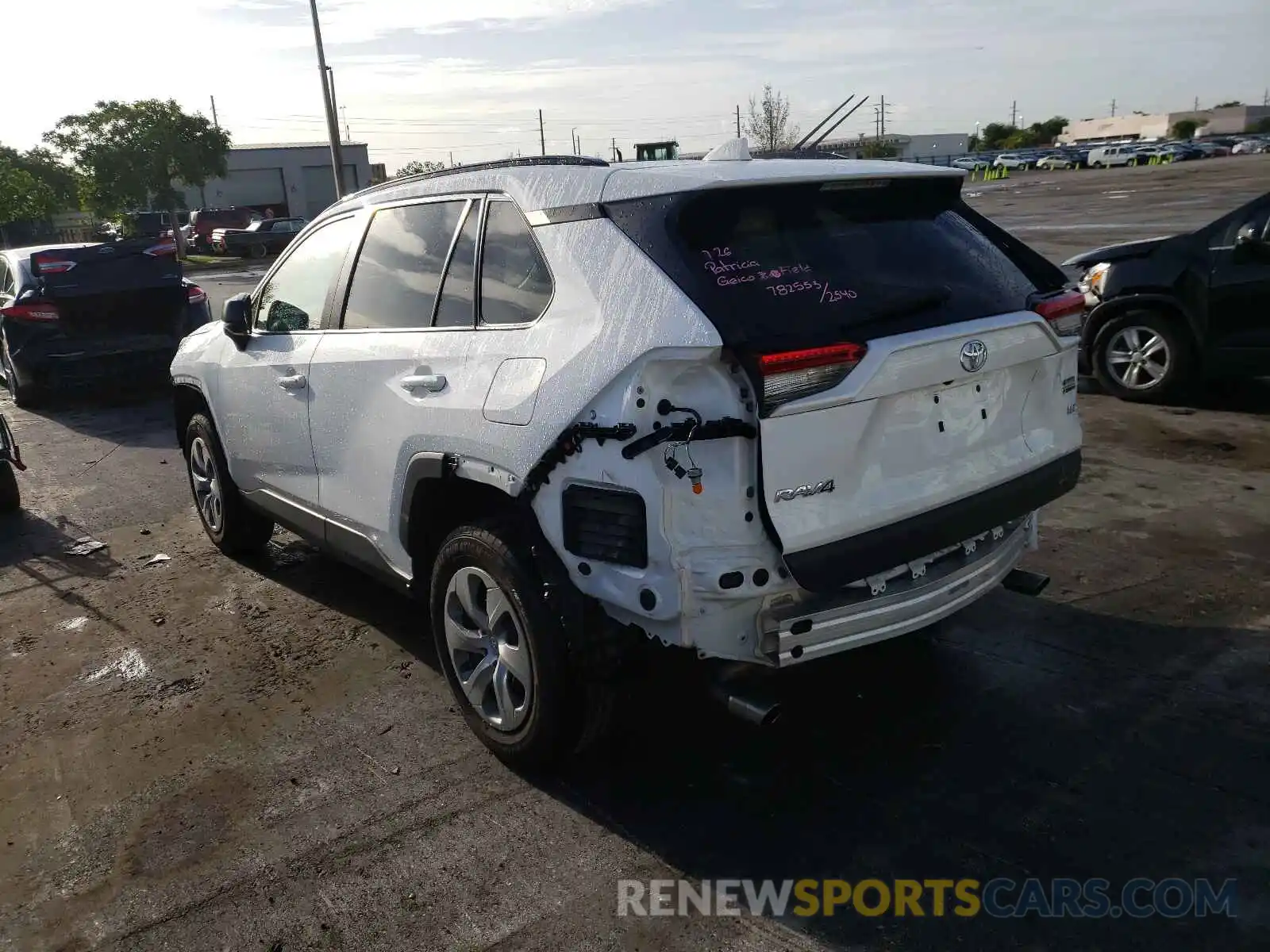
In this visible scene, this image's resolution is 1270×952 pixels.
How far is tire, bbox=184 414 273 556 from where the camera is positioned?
575 centimetres

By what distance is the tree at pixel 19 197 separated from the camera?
34.6m

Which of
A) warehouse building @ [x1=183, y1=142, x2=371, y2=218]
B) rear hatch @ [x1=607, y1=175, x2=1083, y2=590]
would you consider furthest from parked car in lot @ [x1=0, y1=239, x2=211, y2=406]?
warehouse building @ [x1=183, y1=142, x2=371, y2=218]

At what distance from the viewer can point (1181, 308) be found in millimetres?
7918

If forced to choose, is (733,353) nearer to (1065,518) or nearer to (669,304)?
(669,304)

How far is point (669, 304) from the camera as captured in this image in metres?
2.90

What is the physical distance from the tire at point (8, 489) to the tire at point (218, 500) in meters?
1.78

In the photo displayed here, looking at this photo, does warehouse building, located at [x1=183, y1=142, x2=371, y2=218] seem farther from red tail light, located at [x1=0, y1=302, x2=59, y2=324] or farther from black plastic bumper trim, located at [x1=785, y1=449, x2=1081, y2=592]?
black plastic bumper trim, located at [x1=785, y1=449, x2=1081, y2=592]

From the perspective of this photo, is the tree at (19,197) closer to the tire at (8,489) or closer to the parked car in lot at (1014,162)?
the tire at (8,489)

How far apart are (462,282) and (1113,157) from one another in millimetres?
71695

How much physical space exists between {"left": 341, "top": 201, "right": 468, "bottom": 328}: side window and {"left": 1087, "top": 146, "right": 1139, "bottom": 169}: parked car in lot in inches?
2721

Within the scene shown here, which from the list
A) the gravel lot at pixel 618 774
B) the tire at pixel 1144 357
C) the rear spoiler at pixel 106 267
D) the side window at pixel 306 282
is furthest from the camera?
the rear spoiler at pixel 106 267

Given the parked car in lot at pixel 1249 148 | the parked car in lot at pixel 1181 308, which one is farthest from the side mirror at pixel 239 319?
the parked car in lot at pixel 1249 148

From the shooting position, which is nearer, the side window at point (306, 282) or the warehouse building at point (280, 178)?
the side window at point (306, 282)

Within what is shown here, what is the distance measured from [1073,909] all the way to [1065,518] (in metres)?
3.38
